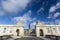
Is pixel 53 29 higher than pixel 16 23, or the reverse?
pixel 16 23

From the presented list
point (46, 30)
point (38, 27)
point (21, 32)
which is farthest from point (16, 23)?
point (46, 30)

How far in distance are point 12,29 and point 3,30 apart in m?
3.40

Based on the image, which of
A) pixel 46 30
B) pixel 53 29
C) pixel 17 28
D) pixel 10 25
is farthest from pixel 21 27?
pixel 53 29

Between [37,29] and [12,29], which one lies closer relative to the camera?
[12,29]

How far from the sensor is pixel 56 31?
38.9m

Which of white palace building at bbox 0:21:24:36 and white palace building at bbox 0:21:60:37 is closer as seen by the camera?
white palace building at bbox 0:21:24:36

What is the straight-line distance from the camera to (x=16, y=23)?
40375 mm

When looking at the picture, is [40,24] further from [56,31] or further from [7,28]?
[7,28]

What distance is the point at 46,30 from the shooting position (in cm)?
3922

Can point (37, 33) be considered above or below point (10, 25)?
below

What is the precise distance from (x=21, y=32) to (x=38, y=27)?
22.9 ft

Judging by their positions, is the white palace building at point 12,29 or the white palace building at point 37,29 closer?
the white palace building at point 12,29

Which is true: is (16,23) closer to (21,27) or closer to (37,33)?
(21,27)

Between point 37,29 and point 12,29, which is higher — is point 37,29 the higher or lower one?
the lower one
